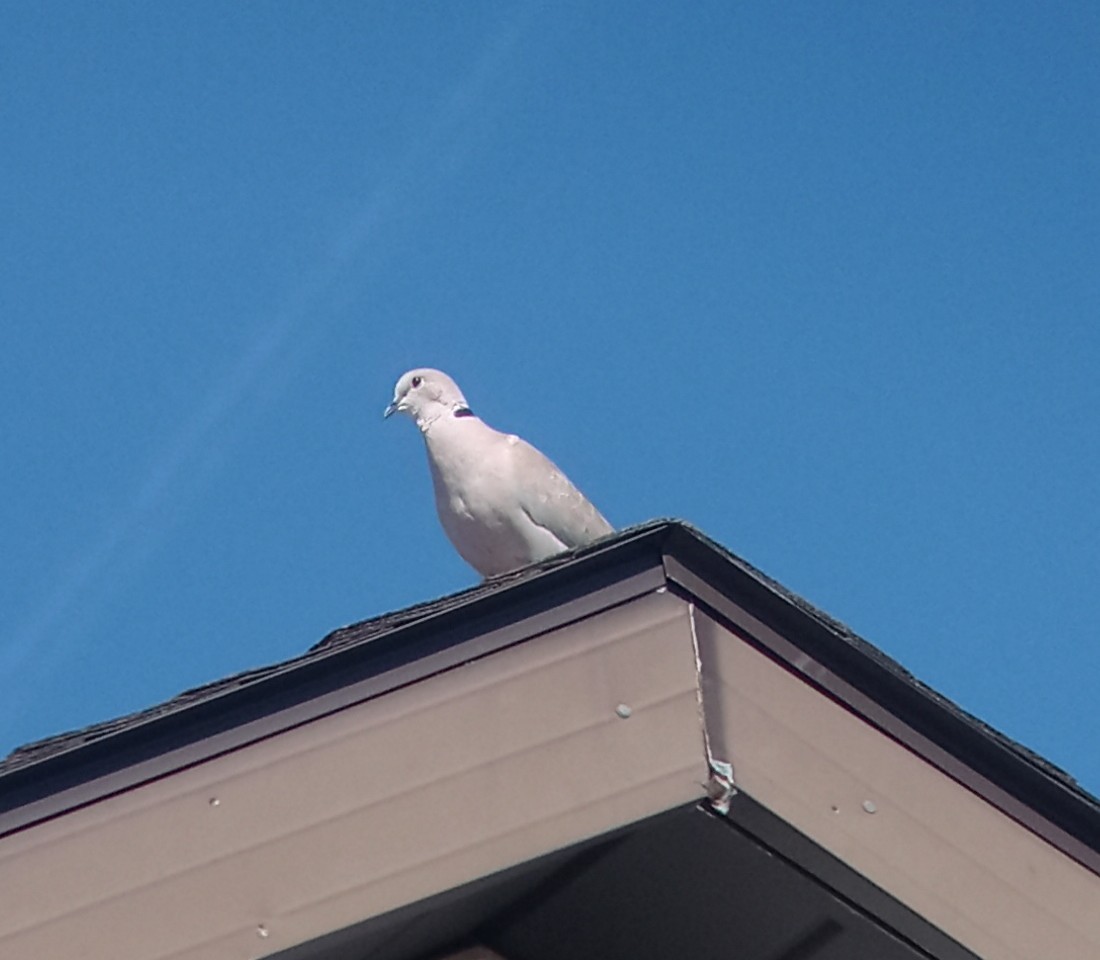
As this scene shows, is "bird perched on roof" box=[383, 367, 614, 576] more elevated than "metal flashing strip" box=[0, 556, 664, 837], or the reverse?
"bird perched on roof" box=[383, 367, 614, 576]

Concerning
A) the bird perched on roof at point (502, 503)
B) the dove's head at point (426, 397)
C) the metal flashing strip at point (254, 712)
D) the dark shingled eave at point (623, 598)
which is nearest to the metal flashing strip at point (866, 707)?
the dark shingled eave at point (623, 598)

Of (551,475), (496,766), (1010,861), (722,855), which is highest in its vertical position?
(551,475)

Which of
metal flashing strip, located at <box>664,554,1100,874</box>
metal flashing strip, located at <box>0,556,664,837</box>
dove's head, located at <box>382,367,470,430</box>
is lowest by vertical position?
metal flashing strip, located at <box>664,554,1100,874</box>

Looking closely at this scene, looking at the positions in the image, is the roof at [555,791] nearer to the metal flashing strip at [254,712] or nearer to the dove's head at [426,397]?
the metal flashing strip at [254,712]

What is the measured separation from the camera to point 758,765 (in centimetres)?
272

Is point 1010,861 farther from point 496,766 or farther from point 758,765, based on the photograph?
point 496,766

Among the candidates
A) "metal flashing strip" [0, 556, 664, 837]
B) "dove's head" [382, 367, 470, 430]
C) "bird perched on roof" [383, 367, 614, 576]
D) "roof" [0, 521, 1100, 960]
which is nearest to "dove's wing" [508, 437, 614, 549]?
"bird perched on roof" [383, 367, 614, 576]

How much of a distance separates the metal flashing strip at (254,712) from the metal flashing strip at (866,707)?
0.22 meters

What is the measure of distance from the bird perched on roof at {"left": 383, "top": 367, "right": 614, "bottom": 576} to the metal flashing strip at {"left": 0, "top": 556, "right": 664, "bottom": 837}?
2855 millimetres

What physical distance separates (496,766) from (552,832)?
0.38 feet

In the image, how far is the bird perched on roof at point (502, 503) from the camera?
579cm

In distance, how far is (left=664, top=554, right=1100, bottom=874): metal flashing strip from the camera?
9.16ft

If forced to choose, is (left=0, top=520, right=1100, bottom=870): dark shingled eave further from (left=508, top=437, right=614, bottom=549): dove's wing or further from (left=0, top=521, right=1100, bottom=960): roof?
(left=508, top=437, right=614, bottom=549): dove's wing

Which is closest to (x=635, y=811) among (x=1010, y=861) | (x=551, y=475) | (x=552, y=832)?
(x=552, y=832)
